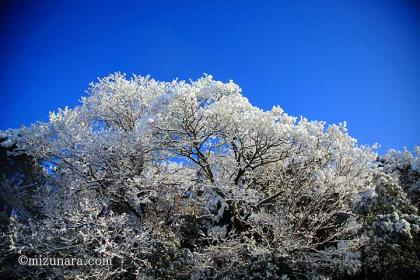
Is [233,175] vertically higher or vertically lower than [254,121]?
lower

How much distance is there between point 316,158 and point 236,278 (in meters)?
4.60

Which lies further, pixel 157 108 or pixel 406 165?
pixel 406 165

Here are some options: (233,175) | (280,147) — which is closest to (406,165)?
(280,147)

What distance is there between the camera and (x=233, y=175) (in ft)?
37.9

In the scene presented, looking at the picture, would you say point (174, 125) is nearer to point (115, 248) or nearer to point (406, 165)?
point (115, 248)

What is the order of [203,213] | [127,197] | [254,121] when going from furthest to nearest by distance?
1. [203,213]
2. [127,197]
3. [254,121]

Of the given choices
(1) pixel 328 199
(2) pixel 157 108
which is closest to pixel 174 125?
(2) pixel 157 108

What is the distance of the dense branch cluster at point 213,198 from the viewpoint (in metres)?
9.70

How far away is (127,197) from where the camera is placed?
38.6 feet

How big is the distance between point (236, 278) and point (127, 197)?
4817 mm

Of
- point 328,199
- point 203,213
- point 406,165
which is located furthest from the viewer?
point 406,165

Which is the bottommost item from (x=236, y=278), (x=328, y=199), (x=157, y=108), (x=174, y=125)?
(x=236, y=278)

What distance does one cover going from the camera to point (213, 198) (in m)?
12.2

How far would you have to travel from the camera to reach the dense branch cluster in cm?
970
